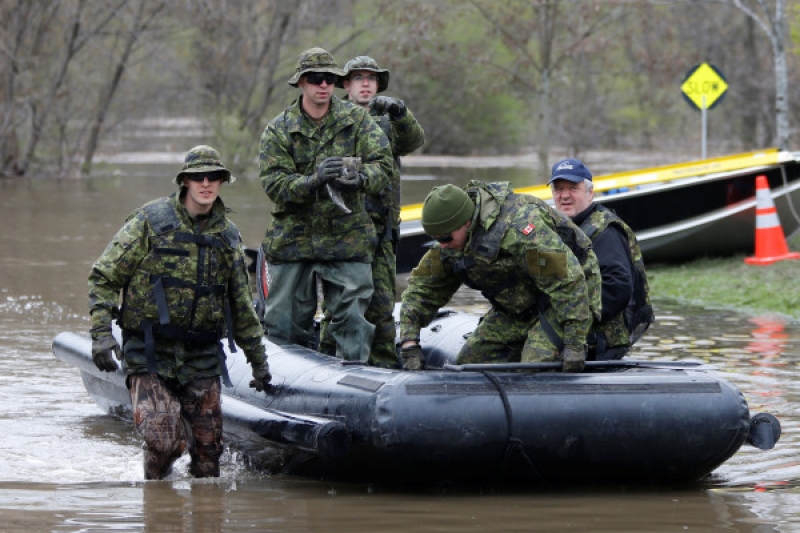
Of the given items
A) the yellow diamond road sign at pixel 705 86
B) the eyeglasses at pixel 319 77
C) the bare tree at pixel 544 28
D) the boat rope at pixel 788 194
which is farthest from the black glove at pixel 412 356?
the bare tree at pixel 544 28

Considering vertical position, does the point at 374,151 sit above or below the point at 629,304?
above

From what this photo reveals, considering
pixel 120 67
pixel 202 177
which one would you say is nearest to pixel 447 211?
pixel 202 177

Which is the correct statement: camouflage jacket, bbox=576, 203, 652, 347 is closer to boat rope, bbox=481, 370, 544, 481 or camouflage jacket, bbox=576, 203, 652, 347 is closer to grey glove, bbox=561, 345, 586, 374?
grey glove, bbox=561, 345, 586, 374

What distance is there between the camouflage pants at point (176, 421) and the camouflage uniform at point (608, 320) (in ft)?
6.05


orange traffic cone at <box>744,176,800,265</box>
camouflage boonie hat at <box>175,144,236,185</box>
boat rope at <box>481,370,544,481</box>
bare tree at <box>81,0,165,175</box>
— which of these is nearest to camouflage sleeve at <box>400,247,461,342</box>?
boat rope at <box>481,370,544,481</box>

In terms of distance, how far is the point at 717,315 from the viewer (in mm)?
12078

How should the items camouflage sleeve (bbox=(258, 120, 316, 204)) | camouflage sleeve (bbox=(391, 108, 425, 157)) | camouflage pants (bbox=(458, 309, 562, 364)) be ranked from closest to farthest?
camouflage pants (bbox=(458, 309, 562, 364)) < camouflage sleeve (bbox=(258, 120, 316, 204)) < camouflage sleeve (bbox=(391, 108, 425, 157))

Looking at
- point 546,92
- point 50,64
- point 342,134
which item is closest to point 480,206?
point 342,134

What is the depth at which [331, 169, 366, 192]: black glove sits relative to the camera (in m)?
7.28

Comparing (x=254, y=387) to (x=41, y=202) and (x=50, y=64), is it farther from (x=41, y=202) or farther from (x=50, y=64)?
(x=50, y=64)

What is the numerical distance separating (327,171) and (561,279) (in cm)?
155

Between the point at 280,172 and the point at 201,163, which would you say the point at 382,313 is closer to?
the point at 280,172

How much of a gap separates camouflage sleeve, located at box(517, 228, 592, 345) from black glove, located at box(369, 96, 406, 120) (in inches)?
74.8

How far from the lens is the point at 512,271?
6477 millimetres
